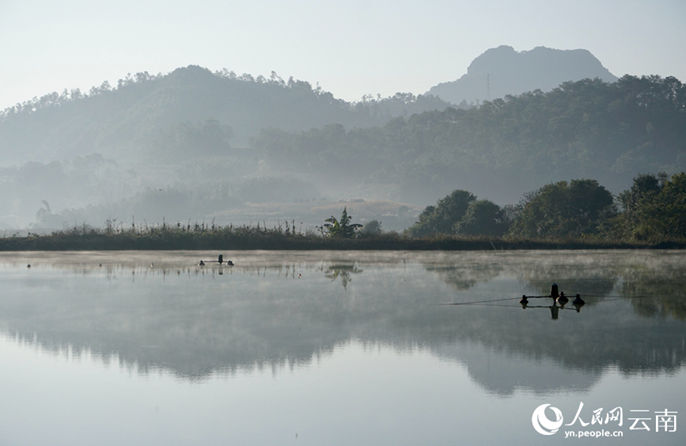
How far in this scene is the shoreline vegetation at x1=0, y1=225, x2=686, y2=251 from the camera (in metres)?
45.6

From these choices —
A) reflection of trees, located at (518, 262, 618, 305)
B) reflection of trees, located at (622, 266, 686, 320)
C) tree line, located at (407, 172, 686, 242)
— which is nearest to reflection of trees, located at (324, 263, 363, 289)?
reflection of trees, located at (518, 262, 618, 305)

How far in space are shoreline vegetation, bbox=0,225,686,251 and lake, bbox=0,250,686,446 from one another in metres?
20.0

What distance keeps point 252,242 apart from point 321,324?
29.2m

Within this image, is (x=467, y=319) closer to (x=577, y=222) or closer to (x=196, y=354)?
(x=196, y=354)

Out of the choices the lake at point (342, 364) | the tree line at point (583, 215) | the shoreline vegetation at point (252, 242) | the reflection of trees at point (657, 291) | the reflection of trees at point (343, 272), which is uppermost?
the tree line at point (583, 215)

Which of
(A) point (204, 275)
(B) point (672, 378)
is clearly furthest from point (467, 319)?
(A) point (204, 275)

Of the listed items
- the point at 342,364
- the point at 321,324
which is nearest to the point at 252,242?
the point at 321,324

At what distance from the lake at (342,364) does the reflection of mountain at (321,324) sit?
0.20 feet

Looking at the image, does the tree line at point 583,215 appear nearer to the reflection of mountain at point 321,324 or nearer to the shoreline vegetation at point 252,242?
the shoreline vegetation at point 252,242

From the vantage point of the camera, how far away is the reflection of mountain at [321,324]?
44.1 ft

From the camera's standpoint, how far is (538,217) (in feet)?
209

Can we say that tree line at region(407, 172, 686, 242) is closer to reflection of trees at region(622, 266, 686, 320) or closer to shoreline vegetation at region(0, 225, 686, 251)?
shoreline vegetation at region(0, 225, 686, 251)

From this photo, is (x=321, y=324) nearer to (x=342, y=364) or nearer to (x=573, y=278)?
(x=342, y=364)

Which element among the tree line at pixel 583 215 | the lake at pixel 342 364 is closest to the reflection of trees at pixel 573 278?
the lake at pixel 342 364
